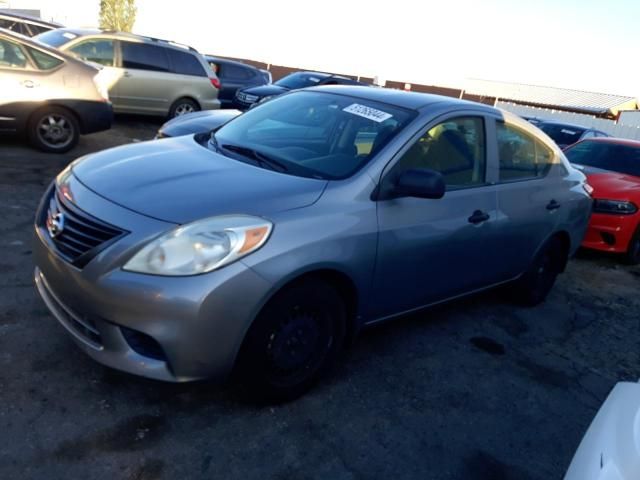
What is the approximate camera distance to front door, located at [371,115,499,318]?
3260 millimetres

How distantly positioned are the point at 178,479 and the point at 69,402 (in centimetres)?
77

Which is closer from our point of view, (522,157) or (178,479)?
(178,479)

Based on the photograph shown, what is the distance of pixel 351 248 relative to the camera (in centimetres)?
298

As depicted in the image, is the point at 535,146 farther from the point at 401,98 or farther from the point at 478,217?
the point at 401,98

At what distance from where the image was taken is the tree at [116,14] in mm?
38156

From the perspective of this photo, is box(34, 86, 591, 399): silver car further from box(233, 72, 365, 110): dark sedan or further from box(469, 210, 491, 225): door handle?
box(233, 72, 365, 110): dark sedan

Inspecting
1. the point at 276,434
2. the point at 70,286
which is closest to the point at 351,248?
the point at 276,434

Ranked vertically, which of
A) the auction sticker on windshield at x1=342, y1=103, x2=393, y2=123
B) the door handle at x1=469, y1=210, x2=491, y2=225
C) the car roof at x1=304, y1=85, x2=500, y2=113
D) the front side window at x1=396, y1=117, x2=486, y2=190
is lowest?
the door handle at x1=469, y1=210, x2=491, y2=225

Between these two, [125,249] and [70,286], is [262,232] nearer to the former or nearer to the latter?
[125,249]

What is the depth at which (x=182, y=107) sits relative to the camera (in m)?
11.1

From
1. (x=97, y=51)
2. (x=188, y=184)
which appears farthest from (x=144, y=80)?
(x=188, y=184)

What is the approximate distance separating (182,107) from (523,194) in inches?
329

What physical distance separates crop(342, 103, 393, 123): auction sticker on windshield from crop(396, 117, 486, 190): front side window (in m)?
0.30

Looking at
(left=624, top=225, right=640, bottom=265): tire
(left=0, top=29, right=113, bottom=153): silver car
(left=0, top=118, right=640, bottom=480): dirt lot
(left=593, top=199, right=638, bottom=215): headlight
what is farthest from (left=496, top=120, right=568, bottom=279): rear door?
(left=0, top=29, right=113, bottom=153): silver car
